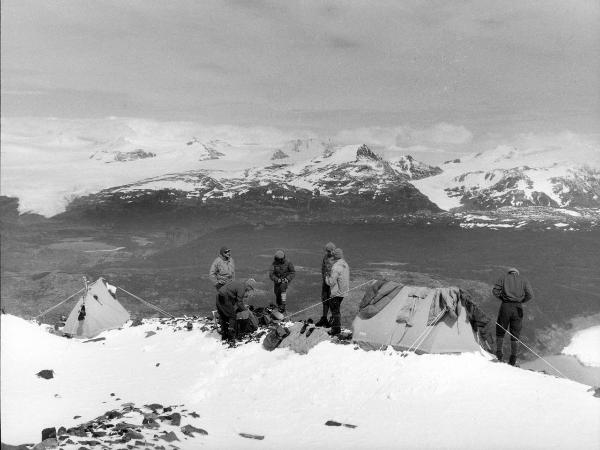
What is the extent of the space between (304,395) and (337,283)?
3.32m

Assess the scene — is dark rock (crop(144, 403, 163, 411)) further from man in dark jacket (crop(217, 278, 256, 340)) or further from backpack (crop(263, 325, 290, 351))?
man in dark jacket (crop(217, 278, 256, 340))

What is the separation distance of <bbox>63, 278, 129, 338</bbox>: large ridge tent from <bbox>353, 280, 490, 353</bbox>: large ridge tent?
904 cm

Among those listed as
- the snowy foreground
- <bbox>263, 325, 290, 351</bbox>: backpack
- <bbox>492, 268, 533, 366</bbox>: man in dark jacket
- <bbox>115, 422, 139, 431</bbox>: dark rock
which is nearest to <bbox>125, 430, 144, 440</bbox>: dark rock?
<bbox>115, 422, 139, 431</bbox>: dark rock

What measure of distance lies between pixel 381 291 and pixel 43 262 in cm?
9231

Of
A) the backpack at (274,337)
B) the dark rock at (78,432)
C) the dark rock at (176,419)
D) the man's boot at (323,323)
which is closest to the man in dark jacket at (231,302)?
the backpack at (274,337)

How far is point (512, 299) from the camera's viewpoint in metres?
13.1

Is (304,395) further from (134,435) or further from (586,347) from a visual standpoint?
(586,347)

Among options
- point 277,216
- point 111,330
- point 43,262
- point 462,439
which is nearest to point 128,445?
point 462,439

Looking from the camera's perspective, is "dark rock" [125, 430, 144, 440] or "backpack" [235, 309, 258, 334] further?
"backpack" [235, 309, 258, 334]

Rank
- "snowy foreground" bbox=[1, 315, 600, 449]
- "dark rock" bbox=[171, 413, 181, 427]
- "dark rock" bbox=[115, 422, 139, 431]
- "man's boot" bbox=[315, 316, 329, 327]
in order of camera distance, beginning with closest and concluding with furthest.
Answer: "dark rock" bbox=[115, 422, 139, 431], "snowy foreground" bbox=[1, 315, 600, 449], "dark rock" bbox=[171, 413, 181, 427], "man's boot" bbox=[315, 316, 329, 327]

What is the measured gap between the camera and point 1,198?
15862cm

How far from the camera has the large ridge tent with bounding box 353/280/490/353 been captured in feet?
42.5

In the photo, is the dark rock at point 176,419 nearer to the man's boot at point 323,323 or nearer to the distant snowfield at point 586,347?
the man's boot at point 323,323

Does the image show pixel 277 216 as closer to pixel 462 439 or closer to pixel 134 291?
pixel 134 291
